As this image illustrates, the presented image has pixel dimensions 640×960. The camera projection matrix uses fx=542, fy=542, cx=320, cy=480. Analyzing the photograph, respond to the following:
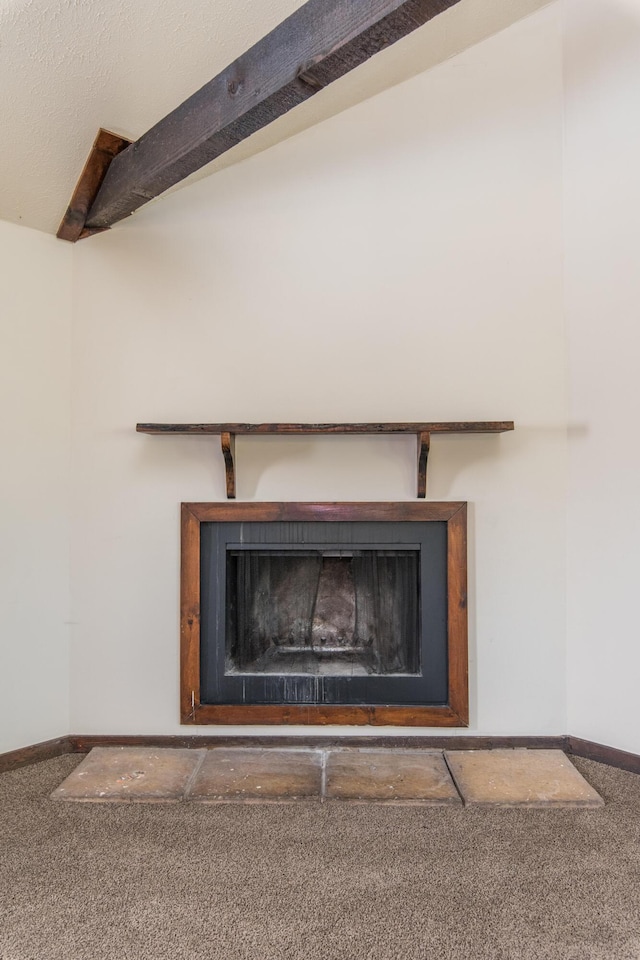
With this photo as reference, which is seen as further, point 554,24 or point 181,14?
point 554,24

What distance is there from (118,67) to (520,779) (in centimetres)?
251

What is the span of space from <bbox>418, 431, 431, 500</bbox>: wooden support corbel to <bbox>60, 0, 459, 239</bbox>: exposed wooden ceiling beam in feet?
3.45

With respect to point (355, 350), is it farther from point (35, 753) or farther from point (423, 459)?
point (35, 753)

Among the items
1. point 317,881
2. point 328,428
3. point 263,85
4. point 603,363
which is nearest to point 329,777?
point 317,881

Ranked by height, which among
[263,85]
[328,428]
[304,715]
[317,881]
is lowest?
[317,881]

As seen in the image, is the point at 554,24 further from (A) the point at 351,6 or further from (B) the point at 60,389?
(B) the point at 60,389

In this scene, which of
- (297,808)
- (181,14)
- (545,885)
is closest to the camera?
(545,885)

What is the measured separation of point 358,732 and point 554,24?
274 centimetres

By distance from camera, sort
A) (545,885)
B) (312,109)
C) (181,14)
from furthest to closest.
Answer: (312,109) < (181,14) < (545,885)

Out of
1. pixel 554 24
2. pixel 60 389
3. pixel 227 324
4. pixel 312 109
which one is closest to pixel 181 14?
pixel 312 109

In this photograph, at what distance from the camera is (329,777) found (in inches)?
71.8

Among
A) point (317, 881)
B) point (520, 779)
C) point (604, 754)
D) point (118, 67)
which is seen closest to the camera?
point (317, 881)

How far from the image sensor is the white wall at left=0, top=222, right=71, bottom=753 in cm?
195

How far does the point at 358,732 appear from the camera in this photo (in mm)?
2029
